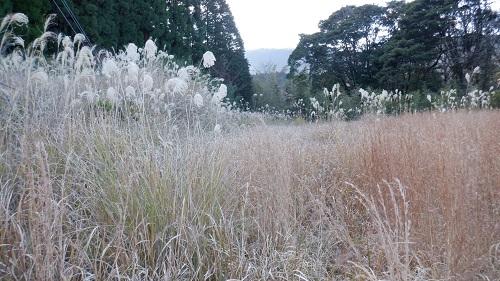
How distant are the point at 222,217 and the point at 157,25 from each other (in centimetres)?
989

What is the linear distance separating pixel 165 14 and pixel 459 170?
1065 centimetres

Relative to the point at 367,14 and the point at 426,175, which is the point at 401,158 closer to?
the point at 426,175

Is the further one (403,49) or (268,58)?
(268,58)

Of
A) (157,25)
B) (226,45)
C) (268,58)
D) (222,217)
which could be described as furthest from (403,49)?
(222,217)

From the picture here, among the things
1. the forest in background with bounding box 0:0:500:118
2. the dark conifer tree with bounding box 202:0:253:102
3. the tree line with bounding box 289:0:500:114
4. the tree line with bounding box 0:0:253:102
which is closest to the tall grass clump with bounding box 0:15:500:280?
the tree line with bounding box 0:0:253:102

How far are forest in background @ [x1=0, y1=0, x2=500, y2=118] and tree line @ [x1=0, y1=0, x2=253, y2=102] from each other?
3 cm

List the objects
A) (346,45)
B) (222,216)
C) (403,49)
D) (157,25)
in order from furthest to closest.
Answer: (346,45), (403,49), (157,25), (222,216)

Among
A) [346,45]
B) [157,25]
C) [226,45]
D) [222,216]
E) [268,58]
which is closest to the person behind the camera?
[222,216]

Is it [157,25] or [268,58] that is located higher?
[268,58]

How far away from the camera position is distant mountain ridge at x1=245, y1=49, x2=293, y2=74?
20.7 meters

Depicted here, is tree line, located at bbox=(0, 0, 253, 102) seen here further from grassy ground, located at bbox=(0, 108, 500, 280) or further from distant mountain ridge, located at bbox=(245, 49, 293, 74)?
distant mountain ridge, located at bbox=(245, 49, 293, 74)

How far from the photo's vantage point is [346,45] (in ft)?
58.0

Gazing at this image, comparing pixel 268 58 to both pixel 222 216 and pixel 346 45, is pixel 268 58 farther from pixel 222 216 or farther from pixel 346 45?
pixel 222 216

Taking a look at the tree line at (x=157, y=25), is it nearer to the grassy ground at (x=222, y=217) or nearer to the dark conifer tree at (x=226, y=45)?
the dark conifer tree at (x=226, y=45)
